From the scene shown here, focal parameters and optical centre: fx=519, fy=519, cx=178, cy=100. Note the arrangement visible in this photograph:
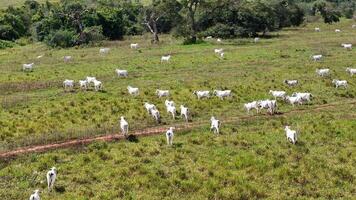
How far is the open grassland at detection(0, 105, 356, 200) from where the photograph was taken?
2275 centimetres

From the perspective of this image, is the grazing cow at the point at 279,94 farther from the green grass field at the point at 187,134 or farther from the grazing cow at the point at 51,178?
the grazing cow at the point at 51,178

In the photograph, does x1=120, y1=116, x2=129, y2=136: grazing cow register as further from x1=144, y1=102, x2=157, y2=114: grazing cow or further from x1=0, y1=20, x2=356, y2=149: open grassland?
x1=144, y1=102, x2=157, y2=114: grazing cow

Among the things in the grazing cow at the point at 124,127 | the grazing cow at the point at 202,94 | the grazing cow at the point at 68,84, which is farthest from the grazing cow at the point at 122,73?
the grazing cow at the point at 124,127

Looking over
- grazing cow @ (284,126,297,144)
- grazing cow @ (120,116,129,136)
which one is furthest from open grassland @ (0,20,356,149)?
grazing cow @ (284,126,297,144)

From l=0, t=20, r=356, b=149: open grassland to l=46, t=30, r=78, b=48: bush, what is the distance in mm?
8201

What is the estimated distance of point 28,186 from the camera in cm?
2350

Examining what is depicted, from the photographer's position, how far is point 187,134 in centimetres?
3152

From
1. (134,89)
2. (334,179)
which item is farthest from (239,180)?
(134,89)

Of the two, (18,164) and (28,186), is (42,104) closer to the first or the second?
(18,164)

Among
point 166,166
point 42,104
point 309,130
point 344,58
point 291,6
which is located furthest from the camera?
point 291,6

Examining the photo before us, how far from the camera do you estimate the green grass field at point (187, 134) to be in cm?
2341

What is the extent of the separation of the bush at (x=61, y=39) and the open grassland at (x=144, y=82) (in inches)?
323

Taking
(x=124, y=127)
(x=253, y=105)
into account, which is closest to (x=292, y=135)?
(x=253, y=105)

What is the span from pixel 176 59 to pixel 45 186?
38509 millimetres
